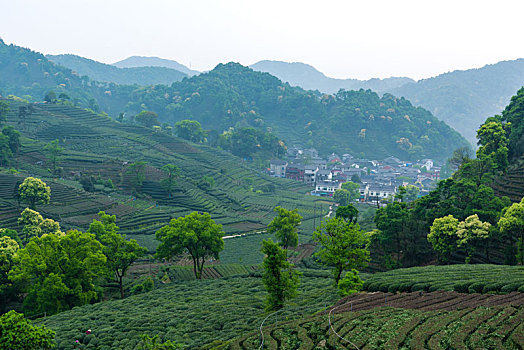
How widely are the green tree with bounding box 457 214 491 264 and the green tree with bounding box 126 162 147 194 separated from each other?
217 ft

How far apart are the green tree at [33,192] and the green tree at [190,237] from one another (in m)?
26.8

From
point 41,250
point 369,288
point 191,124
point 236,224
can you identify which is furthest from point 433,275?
point 191,124

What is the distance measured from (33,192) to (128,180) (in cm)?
2934

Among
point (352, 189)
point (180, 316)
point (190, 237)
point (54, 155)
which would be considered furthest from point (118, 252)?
point (352, 189)

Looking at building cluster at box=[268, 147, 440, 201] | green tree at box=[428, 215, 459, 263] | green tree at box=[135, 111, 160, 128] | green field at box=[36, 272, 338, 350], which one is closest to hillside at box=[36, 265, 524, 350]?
green field at box=[36, 272, 338, 350]

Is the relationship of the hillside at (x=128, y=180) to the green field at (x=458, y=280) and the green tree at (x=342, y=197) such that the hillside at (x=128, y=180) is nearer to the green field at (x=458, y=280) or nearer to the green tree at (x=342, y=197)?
the green tree at (x=342, y=197)

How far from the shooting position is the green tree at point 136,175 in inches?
3410

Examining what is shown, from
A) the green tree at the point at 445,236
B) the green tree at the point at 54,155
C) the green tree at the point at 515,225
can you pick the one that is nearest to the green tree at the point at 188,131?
the green tree at the point at 54,155

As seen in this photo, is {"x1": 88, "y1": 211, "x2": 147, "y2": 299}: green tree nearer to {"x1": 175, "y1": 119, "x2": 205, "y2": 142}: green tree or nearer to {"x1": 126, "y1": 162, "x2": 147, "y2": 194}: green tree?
{"x1": 126, "y1": 162, "x2": 147, "y2": 194}: green tree

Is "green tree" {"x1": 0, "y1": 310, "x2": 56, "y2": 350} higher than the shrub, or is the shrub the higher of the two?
the shrub

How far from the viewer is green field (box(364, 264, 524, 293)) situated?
25781 millimetres

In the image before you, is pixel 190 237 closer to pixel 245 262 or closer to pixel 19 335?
pixel 245 262

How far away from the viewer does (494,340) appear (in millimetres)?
18422

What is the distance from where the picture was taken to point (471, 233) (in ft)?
130
